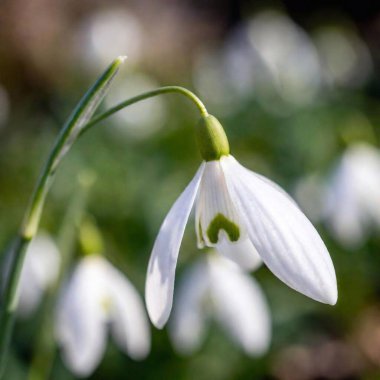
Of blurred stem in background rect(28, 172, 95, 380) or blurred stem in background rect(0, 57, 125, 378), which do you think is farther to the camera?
blurred stem in background rect(28, 172, 95, 380)

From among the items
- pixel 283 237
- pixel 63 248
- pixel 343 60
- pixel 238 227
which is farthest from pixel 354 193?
pixel 343 60

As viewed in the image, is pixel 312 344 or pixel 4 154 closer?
pixel 312 344

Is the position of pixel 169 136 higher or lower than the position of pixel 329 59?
lower

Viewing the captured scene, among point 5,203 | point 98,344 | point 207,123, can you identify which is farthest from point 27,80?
point 207,123

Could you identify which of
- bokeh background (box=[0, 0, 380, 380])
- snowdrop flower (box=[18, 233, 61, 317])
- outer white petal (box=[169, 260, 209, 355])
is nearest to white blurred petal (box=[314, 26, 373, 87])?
bokeh background (box=[0, 0, 380, 380])

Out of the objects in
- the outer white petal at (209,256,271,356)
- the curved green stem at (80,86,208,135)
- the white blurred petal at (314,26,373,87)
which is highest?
the white blurred petal at (314,26,373,87)

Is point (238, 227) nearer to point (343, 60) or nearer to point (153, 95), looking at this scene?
point (153, 95)

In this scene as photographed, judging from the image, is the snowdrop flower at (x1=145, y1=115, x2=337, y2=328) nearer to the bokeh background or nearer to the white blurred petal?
the bokeh background

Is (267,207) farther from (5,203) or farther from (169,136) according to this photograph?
(169,136)
